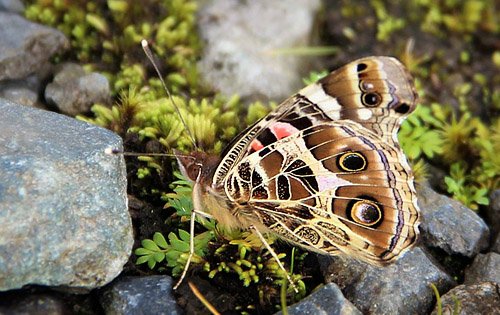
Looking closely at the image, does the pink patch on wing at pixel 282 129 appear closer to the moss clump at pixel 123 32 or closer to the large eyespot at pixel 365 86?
the large eyespot at pixel 365 86

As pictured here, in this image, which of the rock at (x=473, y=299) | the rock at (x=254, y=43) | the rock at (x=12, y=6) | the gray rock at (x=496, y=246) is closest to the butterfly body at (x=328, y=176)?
the rock at (x=473, y=299)

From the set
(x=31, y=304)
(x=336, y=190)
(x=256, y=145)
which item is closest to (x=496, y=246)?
(x=336, y=190)

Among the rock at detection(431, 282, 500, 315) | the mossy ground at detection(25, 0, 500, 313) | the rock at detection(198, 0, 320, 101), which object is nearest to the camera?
the rock at detection(431, 282, 500, 315)

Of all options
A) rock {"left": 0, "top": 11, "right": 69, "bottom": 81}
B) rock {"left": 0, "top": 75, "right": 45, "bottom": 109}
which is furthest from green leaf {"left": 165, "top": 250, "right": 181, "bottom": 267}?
rock {"left": 0, "top": 11, "right": 69, "bottom": 81}

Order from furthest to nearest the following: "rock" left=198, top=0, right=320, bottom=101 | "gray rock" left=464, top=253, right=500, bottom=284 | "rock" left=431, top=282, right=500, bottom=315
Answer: "rock" left=198, top=0, right=320, bottom=101, "gray rock" left=464, top=253, right=500, bottom=284, "rock" left=431, top=282, right=500, bottom=315

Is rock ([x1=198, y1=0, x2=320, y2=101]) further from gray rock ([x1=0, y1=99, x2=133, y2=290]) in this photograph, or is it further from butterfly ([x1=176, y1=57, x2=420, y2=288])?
gray rock ([x1=0, y1=99, x2=133, y2=290])

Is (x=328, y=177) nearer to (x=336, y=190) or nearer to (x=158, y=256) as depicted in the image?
(x=336, y=190)

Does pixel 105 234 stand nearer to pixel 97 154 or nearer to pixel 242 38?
pixel 97 154
